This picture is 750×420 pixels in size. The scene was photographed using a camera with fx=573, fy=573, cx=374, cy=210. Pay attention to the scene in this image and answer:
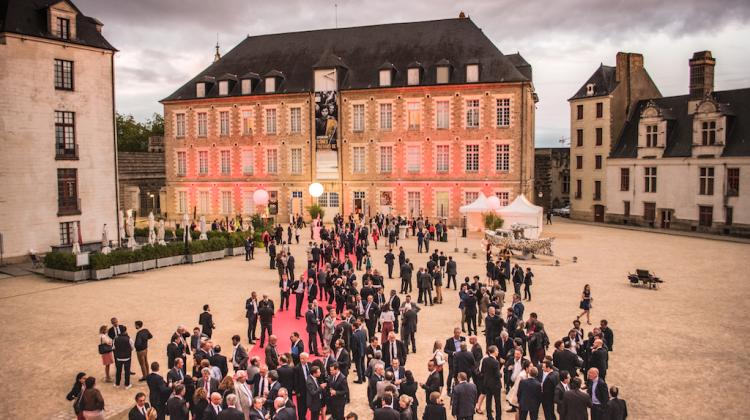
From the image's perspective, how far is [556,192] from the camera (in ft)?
198

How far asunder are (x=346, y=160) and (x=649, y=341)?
3260 cm

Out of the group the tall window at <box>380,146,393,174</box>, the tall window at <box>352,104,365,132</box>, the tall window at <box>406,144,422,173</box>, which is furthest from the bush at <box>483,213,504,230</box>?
the tall window at <box>352,104,365,132</box>

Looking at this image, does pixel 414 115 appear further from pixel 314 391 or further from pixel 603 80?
pixel 314 391

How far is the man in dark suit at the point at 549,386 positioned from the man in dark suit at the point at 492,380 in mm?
865

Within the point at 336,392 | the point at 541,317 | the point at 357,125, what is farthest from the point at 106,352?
the point at 357,125

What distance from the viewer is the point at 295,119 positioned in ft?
153

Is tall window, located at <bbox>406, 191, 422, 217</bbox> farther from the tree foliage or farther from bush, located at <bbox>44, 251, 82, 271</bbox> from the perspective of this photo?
the tree foliage

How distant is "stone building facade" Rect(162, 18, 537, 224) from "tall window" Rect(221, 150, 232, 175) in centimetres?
9

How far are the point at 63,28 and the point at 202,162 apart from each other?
20.1m

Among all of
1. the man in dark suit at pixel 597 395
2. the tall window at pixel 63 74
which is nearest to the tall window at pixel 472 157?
the tall window at pixel 63 74

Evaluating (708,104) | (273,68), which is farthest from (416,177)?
(708,104)

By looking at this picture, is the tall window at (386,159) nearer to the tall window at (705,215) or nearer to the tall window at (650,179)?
the tall window at (650,179)

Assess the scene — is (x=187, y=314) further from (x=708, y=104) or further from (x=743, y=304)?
(x=708, y=104)

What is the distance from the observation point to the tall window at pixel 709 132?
40.9m
